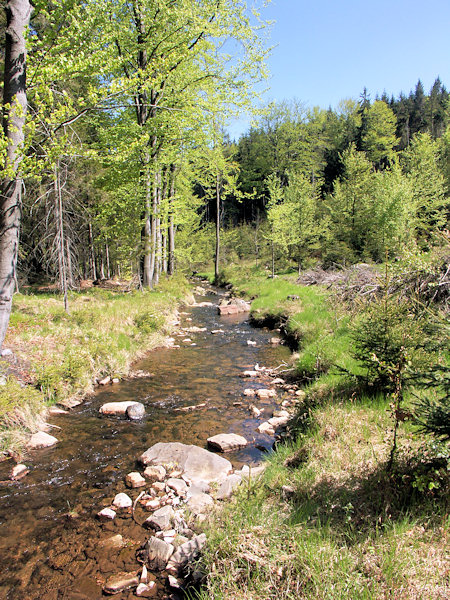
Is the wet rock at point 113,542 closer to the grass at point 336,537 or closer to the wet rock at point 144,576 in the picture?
the wet rock at point 144,576

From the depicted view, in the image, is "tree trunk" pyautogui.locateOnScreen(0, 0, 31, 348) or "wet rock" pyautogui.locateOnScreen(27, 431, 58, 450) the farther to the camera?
"tree trunk" pyautogui.locateOnScreen(0, 0, 31, 348)

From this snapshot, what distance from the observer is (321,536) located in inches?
130

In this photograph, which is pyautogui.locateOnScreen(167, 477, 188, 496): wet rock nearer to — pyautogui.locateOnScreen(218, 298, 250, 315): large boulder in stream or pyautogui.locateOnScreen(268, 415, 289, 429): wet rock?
pyautogui.locateOnScreen(268, 415, 289, 429): wet rock

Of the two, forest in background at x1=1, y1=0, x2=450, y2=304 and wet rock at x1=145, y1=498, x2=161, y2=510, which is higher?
forest in background at x1=1, y1=0, x2=450, y2=304

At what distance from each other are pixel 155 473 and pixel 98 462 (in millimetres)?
1131

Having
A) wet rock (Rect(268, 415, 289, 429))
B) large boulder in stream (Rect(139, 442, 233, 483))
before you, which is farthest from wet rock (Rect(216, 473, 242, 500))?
wet rock (Rect(268, 415, 289, 429))

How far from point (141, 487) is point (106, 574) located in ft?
4.81

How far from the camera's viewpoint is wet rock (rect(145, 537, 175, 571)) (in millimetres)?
3947

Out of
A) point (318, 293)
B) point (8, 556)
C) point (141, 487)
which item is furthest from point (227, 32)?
point (8, 556)

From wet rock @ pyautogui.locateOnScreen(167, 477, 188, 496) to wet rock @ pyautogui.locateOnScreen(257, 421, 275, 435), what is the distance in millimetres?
2167

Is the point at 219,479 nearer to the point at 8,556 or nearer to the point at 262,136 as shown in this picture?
the point at 8,556

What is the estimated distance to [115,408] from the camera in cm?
784

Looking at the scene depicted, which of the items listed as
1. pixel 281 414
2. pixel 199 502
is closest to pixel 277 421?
pixel 281 414

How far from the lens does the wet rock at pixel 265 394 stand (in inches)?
344
